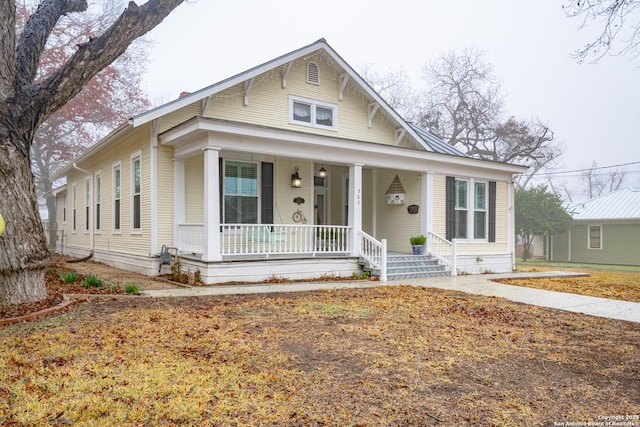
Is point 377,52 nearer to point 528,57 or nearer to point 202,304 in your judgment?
point 528,57

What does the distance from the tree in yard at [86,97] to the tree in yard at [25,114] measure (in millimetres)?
17571

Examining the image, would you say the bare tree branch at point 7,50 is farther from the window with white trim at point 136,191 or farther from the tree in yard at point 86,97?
the tree in yard at point 86,97

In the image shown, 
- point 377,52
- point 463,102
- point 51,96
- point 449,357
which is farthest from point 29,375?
point 377,52

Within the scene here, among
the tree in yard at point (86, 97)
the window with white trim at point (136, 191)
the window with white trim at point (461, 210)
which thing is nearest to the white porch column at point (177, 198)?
the window with white trim at point (136, 191)

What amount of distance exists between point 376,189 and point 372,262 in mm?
4131

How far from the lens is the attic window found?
12.4 m

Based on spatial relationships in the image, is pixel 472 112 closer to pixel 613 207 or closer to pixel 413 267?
pixel 613 207


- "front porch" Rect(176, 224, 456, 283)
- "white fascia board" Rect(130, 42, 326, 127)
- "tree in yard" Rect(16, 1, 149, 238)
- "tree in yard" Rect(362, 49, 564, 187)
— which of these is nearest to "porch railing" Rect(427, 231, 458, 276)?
"front porch" Rect(176, 224, 456, 283)

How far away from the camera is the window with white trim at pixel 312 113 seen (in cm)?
1218

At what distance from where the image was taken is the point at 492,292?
8859 millimetres

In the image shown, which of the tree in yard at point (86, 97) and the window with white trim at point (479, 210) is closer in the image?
the window with white trim at point (479, 210)

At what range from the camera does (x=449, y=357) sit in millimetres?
4227

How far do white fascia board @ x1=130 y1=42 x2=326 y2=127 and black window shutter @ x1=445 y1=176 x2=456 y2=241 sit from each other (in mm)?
5555

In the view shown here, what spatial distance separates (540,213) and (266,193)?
66.2ft
